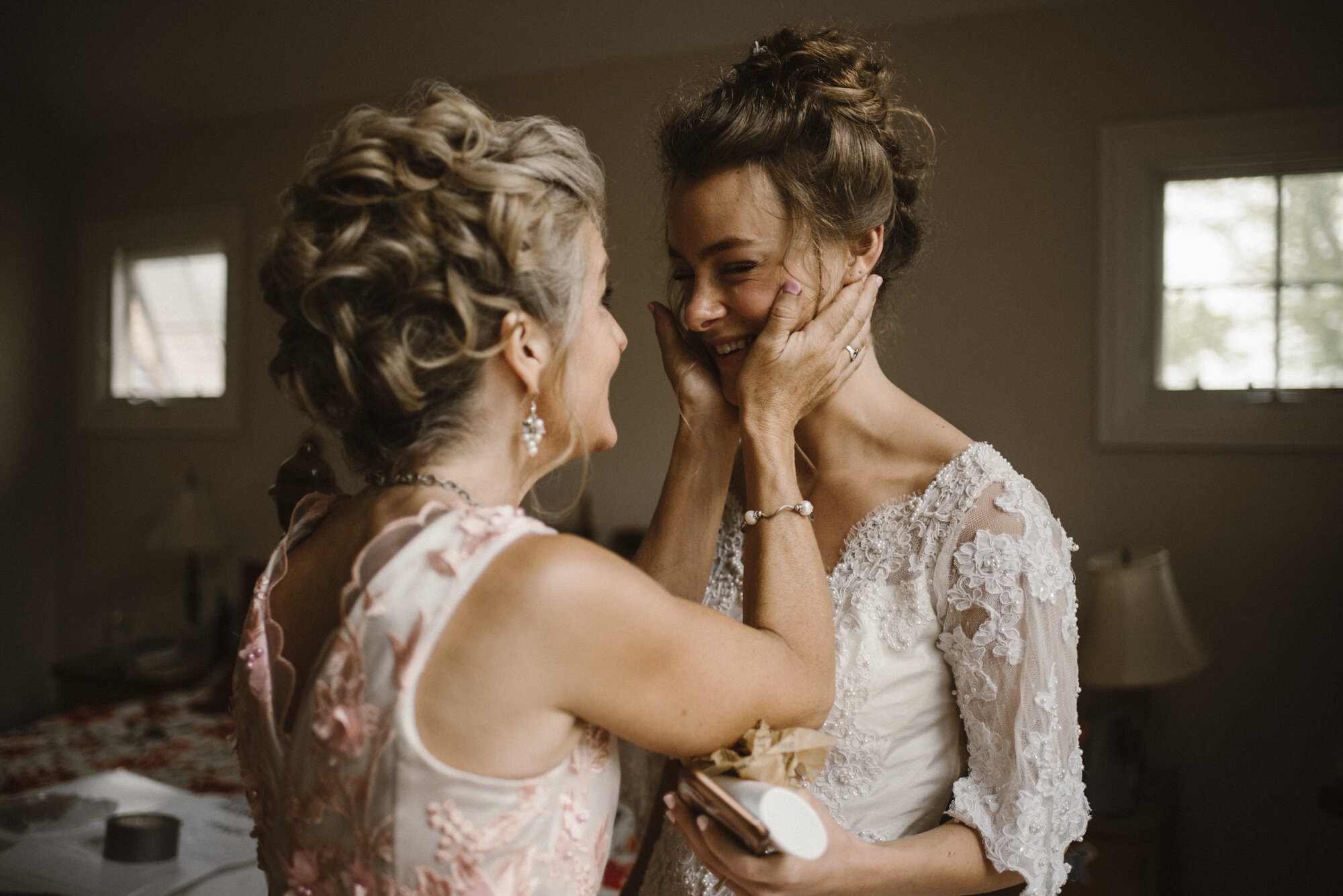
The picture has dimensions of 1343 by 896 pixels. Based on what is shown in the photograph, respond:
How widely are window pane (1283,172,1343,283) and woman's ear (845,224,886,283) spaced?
239 cm

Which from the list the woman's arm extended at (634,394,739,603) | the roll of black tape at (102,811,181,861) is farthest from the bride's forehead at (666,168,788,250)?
the roll of black tape at (102,811,181,861)

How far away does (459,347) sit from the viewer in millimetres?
899

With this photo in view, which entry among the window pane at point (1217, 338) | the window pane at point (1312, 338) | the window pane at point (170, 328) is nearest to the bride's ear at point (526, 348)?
the window pane at point (1217, 338)

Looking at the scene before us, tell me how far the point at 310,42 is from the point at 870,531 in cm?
402

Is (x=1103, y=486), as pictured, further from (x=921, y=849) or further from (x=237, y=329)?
(x=237, y=329)

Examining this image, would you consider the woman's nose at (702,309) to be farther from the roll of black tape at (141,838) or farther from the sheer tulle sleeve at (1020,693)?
the roll of black tape at (141,838)

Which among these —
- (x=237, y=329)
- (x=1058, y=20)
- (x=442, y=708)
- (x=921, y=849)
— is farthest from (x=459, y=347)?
(x=237, y=329)

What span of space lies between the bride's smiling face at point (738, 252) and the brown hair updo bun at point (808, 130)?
22 mm

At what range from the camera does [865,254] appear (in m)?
1.38

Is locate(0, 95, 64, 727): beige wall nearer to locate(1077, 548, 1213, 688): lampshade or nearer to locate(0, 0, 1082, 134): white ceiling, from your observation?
locate(0, 0, 1082, 134): white ceiling

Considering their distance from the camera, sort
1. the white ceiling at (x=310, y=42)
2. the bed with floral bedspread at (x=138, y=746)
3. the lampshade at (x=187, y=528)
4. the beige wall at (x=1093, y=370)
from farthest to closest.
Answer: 1. the lampshade at (x=187, y=528)
2. the white ceiling at (x=310, y=42)
3. the bed with floral bedspread at (x=138, y=746)
4. the beige wall at (x=1093, y=370)

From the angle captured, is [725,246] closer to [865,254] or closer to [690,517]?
[865,254]

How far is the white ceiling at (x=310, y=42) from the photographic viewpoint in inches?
146

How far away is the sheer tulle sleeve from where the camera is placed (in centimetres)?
106
